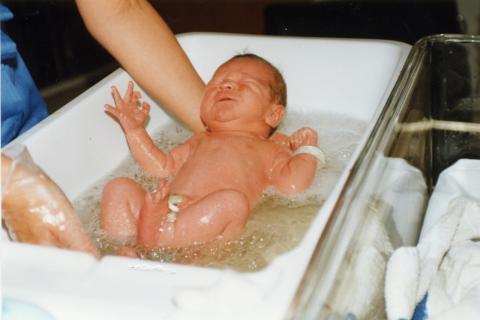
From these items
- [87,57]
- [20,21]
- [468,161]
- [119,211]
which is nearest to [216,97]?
[119,211]

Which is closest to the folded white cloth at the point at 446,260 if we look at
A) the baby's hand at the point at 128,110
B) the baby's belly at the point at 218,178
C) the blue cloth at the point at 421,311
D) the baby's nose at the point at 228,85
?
the blue cloth at the point at 421,311

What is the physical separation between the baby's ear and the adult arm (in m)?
0.14

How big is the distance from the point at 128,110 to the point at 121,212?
290 millimetres

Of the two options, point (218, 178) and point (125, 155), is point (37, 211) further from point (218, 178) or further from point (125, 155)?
point (125, 155)

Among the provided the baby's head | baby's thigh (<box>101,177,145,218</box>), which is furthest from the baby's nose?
baby's thigh (<box>101,177,145,218</box>)

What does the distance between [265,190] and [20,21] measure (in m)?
1.40

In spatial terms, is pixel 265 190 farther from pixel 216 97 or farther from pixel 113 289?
pixel 113 289

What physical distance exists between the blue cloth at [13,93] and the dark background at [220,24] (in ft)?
1.95

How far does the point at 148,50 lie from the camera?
1182mm

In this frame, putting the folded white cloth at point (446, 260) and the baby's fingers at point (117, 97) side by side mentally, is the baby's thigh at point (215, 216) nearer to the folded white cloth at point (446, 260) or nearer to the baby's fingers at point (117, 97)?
the folded white cloth at point (446, 260)

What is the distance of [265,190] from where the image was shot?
1.11m

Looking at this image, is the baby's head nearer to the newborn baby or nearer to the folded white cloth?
the newborn baby

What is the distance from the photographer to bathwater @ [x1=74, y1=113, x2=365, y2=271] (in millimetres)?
890

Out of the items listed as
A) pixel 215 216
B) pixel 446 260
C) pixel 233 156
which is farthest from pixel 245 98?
pixel 446 260
